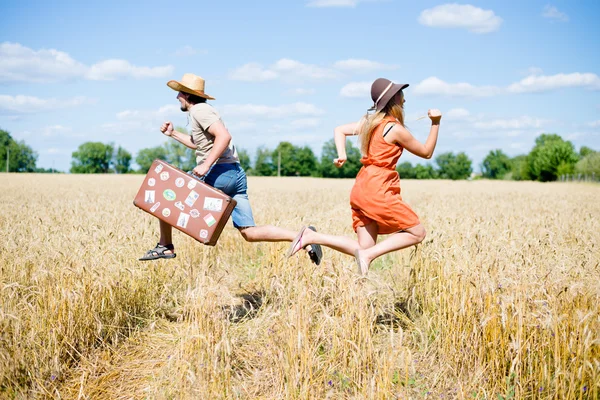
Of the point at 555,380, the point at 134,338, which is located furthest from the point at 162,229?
the point at 555,380

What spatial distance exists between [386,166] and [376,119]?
1.35ft

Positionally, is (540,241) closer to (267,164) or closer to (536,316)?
(536,316)

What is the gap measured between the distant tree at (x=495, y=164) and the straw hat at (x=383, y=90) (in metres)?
137

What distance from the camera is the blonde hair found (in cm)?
437

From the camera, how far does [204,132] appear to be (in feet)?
15.1

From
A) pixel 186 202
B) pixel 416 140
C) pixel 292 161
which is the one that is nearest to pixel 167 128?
pixel 186 202

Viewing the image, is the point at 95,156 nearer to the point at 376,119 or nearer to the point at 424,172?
the point at 424,172

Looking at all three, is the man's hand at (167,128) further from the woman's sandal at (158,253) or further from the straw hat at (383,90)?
the straw hat at (383,90)

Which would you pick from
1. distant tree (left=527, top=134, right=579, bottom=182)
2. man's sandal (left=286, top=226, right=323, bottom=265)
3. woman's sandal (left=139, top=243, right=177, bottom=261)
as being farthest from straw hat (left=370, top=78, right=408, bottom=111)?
distant tree (left=527, top=134, right=579, bottom=182)

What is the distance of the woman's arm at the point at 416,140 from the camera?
4285mm

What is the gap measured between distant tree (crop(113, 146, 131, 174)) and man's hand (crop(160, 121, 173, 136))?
337 feet

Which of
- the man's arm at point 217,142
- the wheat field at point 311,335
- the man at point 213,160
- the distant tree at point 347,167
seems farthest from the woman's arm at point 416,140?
the distant tree at point 347,167

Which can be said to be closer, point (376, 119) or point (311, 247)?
point (376, 119)

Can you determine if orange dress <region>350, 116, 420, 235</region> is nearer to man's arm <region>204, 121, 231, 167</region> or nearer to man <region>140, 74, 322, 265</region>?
man <region>140, 74, 322, 265</region>
